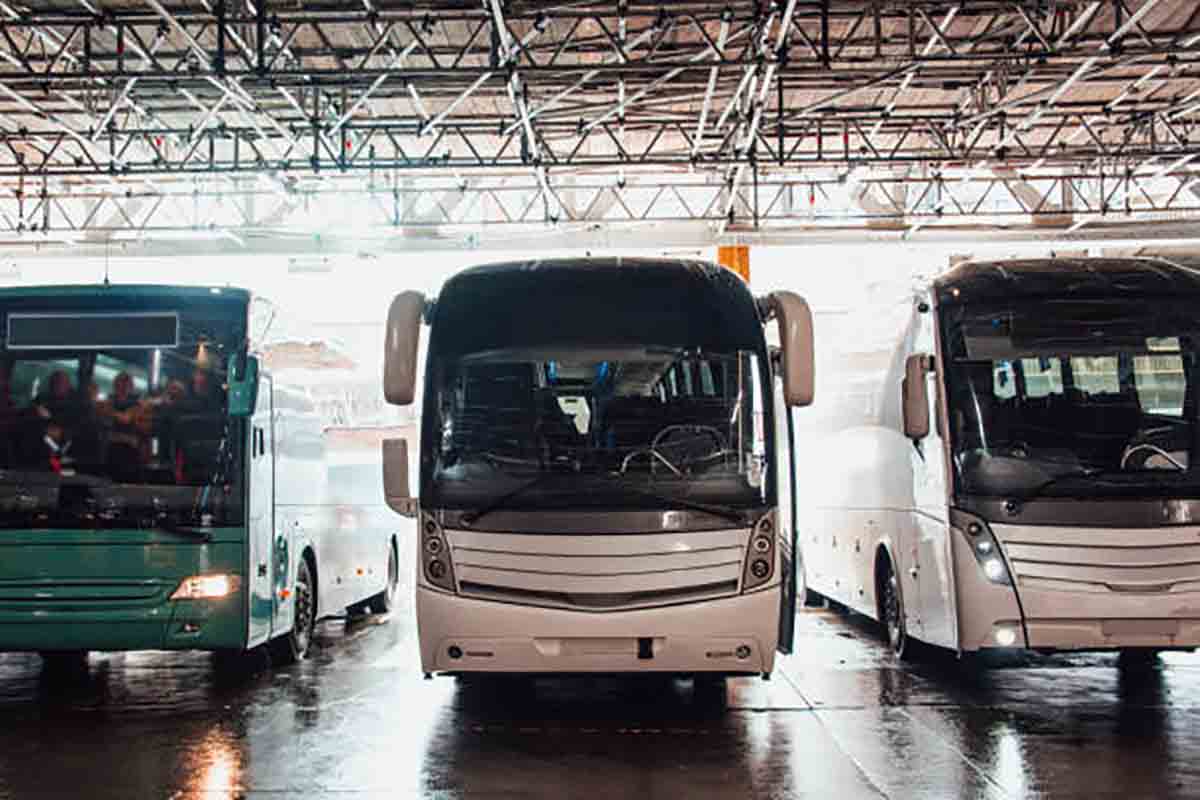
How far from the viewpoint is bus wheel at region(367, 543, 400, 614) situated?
1600 cm

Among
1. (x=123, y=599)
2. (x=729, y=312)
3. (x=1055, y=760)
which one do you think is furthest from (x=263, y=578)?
(x=1055, y=760)

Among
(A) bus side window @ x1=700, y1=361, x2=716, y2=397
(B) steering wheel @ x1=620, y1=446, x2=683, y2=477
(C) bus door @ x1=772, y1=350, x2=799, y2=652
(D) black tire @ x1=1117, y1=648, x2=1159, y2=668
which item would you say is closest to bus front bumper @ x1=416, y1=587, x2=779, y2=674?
(C) bus door @ x1=772, y1=350, x2=799, y2=652

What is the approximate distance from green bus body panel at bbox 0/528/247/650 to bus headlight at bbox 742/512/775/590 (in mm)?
3899

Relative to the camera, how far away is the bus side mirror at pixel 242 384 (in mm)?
9203

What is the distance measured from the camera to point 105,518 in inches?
357

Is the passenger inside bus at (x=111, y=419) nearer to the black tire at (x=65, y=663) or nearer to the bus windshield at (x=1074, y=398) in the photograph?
the black tire at (x=65, y=663)

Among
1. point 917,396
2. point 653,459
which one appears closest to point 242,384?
point 653,459

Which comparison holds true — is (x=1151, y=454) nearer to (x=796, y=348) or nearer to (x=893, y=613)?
(x=796, y=348)

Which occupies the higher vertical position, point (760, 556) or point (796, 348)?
point (796, 348)

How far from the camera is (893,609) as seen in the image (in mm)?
11219

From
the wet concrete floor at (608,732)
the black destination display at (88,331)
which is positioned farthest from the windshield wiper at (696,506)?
the black destination display at (88,331)

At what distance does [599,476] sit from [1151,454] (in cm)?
363

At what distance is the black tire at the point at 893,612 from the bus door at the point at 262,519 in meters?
4.87

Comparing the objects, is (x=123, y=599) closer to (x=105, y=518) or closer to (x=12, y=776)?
(x=105, y=518)
